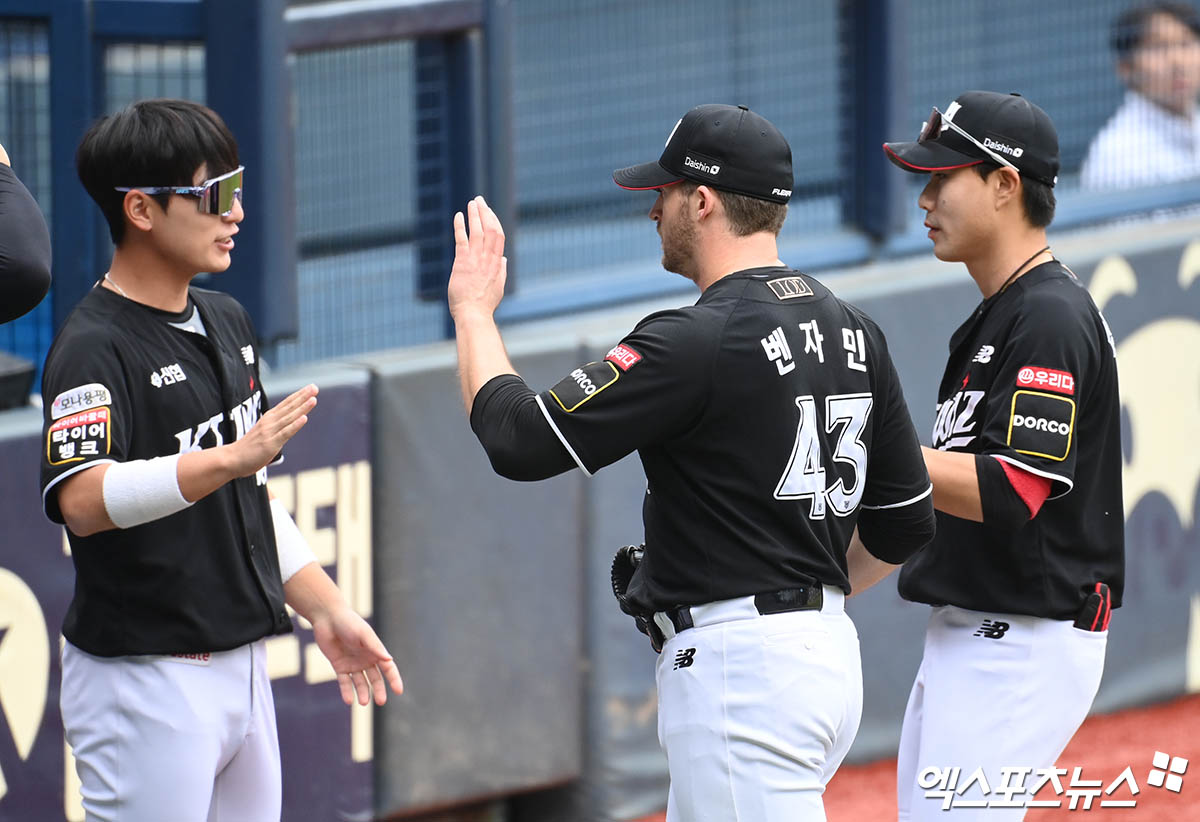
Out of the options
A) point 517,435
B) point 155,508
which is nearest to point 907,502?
point 517,435

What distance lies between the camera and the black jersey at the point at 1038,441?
334cm

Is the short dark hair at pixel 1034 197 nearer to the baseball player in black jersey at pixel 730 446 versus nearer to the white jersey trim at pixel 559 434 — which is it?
the baseball player in black jersey at pixel 730 446

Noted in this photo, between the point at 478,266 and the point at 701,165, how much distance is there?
44cm

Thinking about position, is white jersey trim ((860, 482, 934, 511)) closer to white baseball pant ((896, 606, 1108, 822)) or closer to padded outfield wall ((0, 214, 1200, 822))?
white baseball pant ((896, 606, 1108, 822))

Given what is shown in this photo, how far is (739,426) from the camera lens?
2.86 metres

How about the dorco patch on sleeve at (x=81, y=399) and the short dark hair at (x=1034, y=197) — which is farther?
the short dark hair at (x=1034, y=197)

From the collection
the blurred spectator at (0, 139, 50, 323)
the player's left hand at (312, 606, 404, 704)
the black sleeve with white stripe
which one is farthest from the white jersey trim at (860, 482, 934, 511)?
the blurred spectator at (0, 139, 50, 323)

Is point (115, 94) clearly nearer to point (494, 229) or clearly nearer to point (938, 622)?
point (494, 229)

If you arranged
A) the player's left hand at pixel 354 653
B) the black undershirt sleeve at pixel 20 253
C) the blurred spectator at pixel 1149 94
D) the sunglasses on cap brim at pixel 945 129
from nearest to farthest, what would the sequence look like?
the black undershirt sleeve at pixel 20 253 → the player's left hand at pixel 354 653 → the sunglasses on cap brim at pixel 945 129 → the blurred spectator at pixel 1149 94

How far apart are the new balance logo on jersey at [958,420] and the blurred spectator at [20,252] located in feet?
6.24

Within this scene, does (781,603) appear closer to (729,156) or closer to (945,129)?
(729,156)

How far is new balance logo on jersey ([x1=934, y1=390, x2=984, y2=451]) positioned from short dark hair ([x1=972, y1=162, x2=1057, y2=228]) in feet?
1.34

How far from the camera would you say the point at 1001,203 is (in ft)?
11.7

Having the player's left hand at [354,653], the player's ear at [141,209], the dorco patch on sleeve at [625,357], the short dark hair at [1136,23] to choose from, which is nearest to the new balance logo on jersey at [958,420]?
the dorco patch on sleeve at [625,357]
